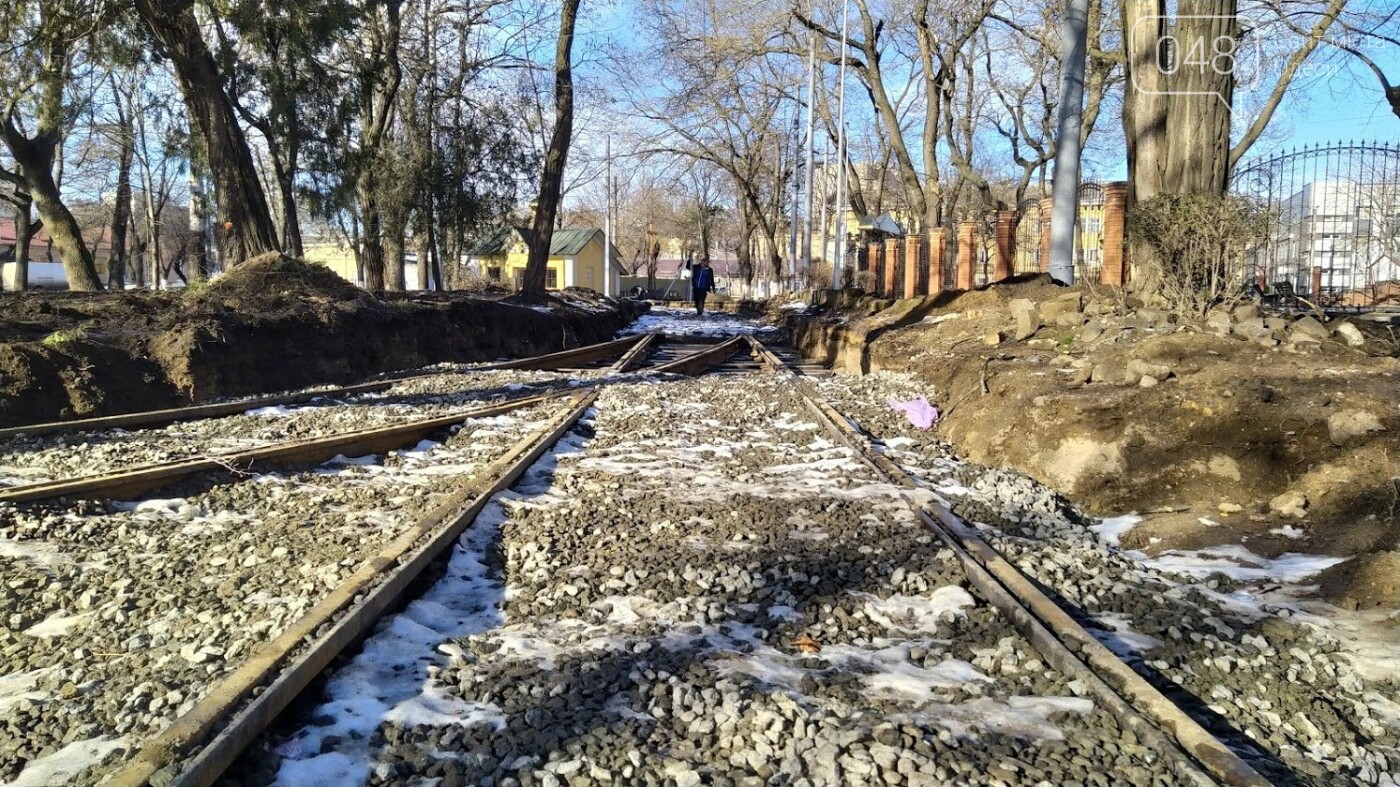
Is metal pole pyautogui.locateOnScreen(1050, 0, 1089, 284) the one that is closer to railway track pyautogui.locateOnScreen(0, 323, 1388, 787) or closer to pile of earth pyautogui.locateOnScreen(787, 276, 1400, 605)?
pile of earth pyautogui.locateOnScreen(787, 276, 1400, 605)

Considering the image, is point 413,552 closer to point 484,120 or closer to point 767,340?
point 767,340

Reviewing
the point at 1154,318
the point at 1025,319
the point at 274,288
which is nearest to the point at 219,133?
the point at 274,288

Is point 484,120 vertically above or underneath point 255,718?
above

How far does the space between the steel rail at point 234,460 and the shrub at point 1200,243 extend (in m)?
6.96

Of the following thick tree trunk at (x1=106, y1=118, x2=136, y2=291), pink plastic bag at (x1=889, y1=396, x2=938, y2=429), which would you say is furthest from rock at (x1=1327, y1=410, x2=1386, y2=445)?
thick tree trunk at (x1=106, y1=118, x2=136, y2=291)

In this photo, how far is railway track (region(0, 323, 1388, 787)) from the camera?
8.87 ft

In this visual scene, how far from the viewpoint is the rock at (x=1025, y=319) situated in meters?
11.2

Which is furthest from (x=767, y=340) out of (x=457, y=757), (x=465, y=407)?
(x=457, y=757)

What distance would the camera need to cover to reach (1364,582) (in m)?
4.38

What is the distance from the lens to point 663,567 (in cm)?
466

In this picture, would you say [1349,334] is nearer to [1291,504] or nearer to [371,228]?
[1291,504]

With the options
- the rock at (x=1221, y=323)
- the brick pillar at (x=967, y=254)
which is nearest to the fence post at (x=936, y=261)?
the brick pillar at (x=967, y=254)

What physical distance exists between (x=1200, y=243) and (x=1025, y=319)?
8.76ft

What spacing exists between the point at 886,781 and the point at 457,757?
1294 mm
